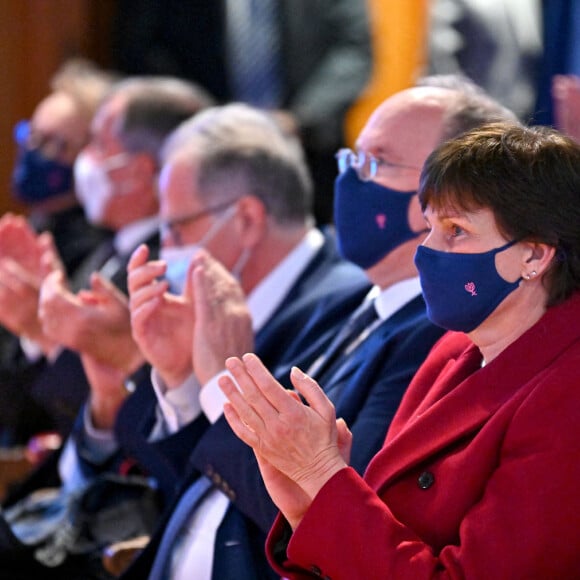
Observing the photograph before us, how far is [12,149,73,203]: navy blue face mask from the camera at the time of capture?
4.81 meters

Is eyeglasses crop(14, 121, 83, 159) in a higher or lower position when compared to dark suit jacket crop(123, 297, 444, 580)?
lower

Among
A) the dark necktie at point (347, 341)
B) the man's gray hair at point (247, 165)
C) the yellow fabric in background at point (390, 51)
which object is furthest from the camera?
the yellow fabric in background at point (390, 51)

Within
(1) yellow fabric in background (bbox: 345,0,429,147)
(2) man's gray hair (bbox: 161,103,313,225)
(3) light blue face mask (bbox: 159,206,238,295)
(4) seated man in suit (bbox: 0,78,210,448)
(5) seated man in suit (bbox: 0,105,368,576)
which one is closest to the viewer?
(5) seated man in suit (bbox: 0,105,368,576)

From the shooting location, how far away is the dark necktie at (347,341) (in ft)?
8.84

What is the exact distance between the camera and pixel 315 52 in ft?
16.5

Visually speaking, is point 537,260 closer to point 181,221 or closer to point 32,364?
point 181,221

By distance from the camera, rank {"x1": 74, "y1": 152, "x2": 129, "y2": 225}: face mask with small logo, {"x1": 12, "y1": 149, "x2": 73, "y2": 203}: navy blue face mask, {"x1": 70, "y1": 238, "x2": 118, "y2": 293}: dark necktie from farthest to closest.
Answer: {"x1": 12, "y1": 149, "x2": 73, "y2": 203}: navy blue face mask → {"x1": 70, "y1": 238, "x2": 118, "y2": 293}: dark necktie → {"x1": 74, "y1": 152, "x2": 129, "y2": 225}: face mask with small logo

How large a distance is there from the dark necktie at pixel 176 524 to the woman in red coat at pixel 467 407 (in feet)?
2.34

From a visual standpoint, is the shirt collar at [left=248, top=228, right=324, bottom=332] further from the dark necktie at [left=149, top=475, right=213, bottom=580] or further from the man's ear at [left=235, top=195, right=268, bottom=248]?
the dark necktie at [left=149, top=475, right=213, bottom=580]

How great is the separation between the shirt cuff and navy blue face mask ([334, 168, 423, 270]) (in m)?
0.49

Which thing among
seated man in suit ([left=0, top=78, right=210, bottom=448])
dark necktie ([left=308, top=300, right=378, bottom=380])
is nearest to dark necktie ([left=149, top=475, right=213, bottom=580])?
dark necktie ([left=308, top=300, right=378, bottom=380])

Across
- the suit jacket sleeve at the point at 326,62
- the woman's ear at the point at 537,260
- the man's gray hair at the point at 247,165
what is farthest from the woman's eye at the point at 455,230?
the suit jacket sleeve at the point at 326,62

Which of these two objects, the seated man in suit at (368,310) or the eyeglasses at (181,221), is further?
the eyeglasses at (181,221)

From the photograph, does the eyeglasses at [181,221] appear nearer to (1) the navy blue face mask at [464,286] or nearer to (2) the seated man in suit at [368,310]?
(2) the seated man in suit at [368,310]
